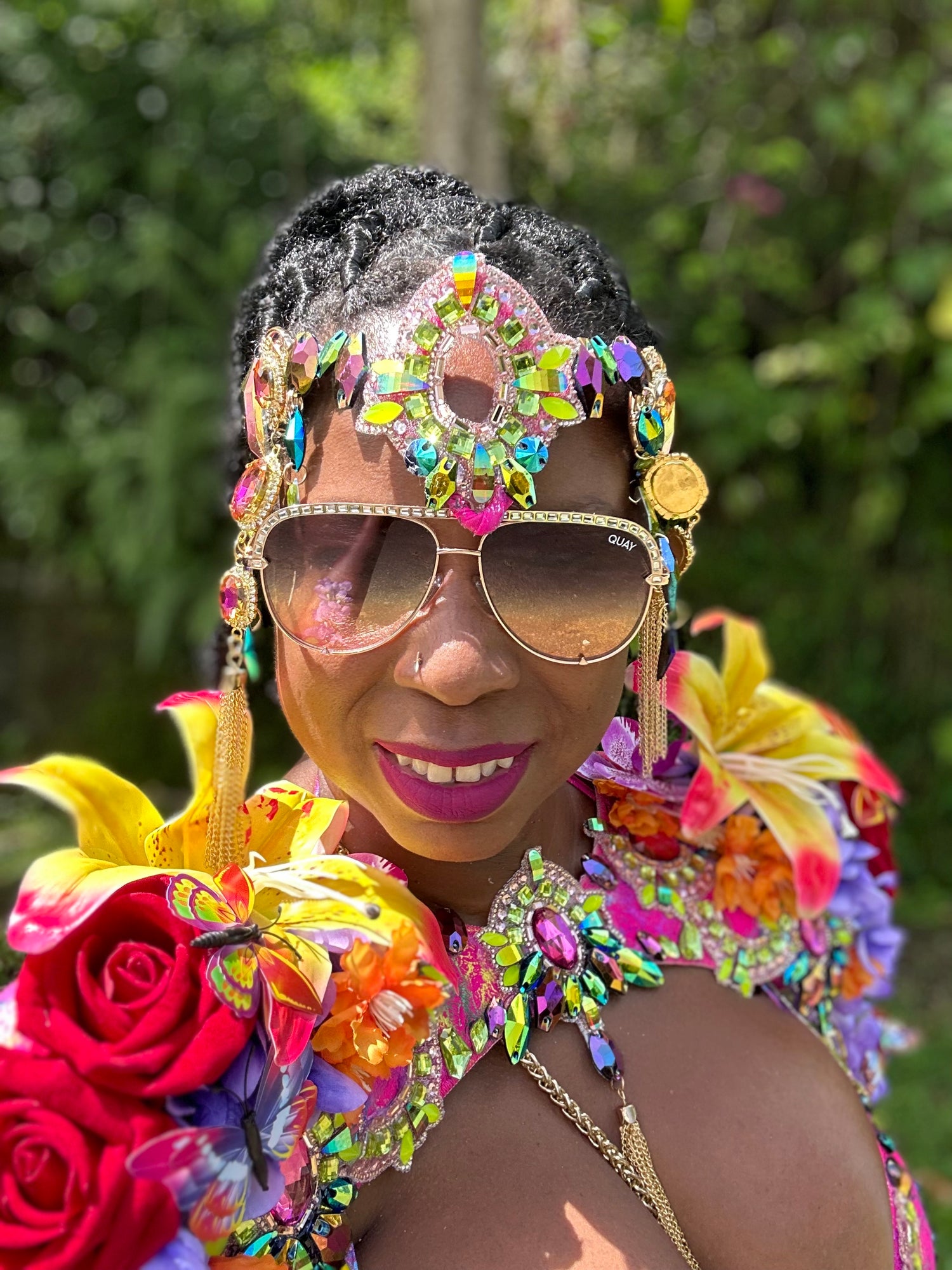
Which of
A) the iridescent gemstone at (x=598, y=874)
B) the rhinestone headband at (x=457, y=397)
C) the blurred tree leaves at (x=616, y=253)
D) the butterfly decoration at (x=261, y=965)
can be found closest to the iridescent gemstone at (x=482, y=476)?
the rhinestone headband at (x=457, y=397)

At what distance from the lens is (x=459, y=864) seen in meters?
1.49

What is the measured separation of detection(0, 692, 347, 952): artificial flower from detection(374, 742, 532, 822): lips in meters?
0.10

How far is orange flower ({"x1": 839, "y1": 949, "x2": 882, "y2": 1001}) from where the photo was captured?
190cm

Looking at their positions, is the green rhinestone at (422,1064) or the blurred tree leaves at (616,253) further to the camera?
the blurred tree leaves at (616,253)

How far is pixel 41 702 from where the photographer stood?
712 cm

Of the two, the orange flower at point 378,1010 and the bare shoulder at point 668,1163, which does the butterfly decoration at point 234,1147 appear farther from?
the bare shoulder at point 668,1163

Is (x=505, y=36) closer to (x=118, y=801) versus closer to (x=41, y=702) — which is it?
(x=41, y=702)

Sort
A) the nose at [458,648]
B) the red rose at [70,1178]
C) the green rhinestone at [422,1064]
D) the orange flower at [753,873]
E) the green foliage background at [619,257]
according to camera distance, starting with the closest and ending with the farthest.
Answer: the red rose at [70,1178] → the nose at [458,648] → the green rhinestone at [422,1064] → the orange flower at [753,873] → the green foliage background at [619,257]

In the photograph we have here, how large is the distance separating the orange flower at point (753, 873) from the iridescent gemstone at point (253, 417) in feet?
2.96

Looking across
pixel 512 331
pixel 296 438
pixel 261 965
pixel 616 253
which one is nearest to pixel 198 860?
pixel 261 965

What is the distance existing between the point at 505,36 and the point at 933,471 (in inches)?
128

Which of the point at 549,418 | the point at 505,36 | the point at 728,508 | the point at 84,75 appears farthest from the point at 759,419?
the point at 549,418

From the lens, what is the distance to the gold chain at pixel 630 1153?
1.38m

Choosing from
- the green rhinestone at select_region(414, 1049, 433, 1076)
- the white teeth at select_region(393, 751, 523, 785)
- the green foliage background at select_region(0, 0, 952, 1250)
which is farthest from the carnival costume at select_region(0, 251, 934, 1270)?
the green foliage background at select_region(0, 0, 952, 1250)
